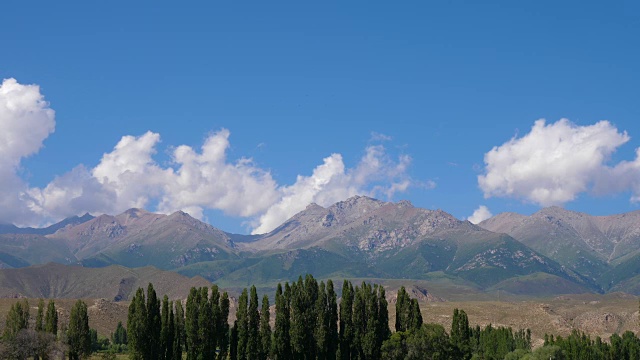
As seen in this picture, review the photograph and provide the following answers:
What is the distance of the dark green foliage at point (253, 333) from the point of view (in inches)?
5694

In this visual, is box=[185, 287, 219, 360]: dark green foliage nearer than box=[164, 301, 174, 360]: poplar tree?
Yes

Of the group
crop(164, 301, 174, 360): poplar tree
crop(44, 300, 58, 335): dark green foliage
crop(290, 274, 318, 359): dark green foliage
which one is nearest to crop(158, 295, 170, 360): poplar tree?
crop(164, 301, 174, 360): poplar tree

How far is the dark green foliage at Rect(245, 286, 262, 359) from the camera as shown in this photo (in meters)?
145

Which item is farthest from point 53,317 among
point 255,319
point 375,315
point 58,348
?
point 375,315

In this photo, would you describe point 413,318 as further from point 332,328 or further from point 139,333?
point 139,333

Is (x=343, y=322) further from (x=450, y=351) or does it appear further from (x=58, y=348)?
(x=58, y=348)

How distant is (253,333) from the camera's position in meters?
146

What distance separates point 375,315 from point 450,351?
19.7 metres

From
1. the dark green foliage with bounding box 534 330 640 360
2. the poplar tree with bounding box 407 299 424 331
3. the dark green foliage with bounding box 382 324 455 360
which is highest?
the poplar tree with bounding box 407 299 424 331

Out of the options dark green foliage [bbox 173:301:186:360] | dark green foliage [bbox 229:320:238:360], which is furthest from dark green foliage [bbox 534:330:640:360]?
dark green foliage [bbox 173:301:186:360]

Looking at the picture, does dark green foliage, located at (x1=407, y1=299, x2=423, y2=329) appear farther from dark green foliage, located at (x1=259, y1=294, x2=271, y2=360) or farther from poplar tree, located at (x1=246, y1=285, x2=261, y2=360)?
poplar tree, located at (x1=246, y1=285, x2=261, y2=360)

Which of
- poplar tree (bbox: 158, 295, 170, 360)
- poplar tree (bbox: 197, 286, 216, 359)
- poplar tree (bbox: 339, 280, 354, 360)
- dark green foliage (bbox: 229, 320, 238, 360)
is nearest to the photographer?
poplar tree (bbox: 197, 286, 216, 359)

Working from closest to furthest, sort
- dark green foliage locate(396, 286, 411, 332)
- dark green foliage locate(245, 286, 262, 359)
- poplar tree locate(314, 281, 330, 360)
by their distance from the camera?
dark green foliage locate(245, 286, 262, 359) → poplar tree locate(314, 281, 330, 360) → dark green foliage locate(396, 286, 411, 332)

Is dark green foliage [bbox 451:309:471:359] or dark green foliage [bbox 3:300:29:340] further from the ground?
dark green foliage [bbox 3:300:29:340]
